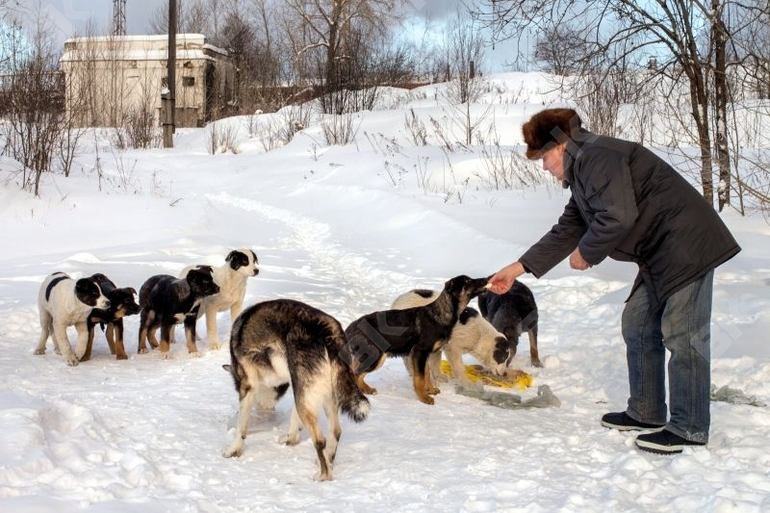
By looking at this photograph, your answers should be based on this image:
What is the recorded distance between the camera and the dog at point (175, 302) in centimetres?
705

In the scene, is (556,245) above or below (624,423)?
above

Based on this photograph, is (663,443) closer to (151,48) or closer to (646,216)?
(646,216)

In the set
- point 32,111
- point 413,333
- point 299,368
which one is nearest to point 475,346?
point 413,333

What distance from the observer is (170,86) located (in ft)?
97.7

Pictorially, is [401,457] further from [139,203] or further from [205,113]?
[205,113]

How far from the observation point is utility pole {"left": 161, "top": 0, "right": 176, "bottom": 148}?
2952cm

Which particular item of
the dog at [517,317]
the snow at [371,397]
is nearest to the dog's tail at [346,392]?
the snow at [371,397]

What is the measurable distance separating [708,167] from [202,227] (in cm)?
857

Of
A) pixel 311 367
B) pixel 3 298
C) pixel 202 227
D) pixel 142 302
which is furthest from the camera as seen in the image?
pixel 202 227

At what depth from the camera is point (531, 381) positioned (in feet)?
20.0

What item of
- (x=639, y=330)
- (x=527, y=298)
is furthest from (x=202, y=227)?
(x=639, y=330)

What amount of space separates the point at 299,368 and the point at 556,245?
6.33ft

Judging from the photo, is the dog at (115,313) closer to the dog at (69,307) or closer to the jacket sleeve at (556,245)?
the dog at (69,307)

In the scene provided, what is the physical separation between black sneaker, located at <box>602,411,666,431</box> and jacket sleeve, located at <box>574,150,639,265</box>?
3.68 ft
